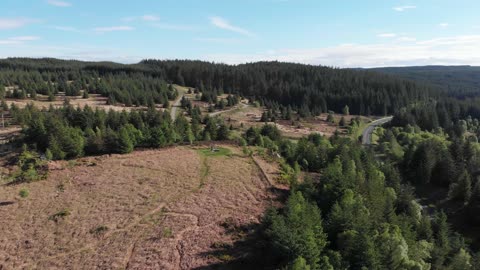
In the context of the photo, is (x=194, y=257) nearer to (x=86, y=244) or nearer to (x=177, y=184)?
(x=86, y=244)

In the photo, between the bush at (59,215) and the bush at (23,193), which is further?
the bush at (23,193)

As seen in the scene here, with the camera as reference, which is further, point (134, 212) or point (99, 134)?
point (99, 134)

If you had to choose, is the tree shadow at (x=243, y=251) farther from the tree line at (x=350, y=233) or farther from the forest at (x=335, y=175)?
the tree line at (x=350, y=233)

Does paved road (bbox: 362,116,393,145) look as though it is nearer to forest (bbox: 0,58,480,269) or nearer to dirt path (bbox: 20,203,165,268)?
forest (bbox: 0,58,480,269)

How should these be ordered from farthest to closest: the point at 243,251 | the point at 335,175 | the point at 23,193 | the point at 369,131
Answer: the point at 369,131, the point at 23,193, the point at 335,175, the point at 243,251

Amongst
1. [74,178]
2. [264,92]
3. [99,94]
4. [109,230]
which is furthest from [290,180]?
[264,92]

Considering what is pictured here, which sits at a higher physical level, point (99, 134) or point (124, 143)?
point (99, 134)

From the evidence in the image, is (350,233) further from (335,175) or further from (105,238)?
(105,238)

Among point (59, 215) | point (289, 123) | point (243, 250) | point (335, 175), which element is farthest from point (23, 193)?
point (289, 123)

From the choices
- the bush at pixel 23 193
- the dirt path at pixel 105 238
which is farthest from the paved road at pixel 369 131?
the bush at pixel 23 193
